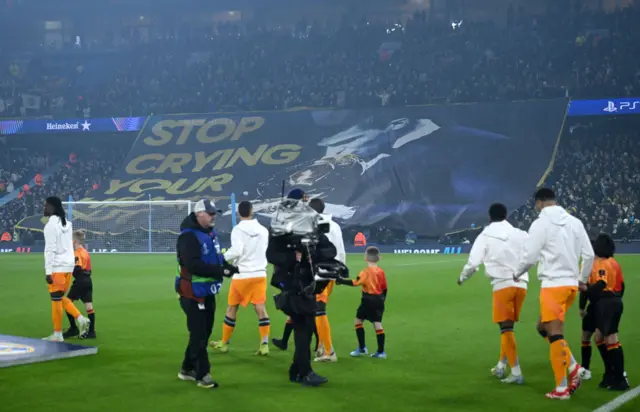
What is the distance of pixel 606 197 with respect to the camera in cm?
4234

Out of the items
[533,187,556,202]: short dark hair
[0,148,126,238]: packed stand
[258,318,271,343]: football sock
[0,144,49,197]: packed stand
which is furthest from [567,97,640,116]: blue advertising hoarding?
[533,187,556,202]: short dark hair

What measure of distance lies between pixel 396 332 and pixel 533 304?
536 centimetres

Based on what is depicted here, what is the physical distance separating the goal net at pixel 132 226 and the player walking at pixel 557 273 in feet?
107

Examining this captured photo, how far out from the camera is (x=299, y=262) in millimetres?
10023

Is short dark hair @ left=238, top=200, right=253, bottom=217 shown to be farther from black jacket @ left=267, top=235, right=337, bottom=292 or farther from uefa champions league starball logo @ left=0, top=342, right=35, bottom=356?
uefa champions league starball logo @ left=0, top=342, right=35, bottom=356

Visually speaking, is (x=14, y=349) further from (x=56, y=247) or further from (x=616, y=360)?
(x=616, y=360)

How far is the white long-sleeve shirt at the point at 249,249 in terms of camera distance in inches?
491

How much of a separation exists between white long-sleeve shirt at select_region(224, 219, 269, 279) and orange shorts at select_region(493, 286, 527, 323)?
356 centimetres

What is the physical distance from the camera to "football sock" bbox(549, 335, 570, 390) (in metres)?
9.16

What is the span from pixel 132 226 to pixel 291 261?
110ft

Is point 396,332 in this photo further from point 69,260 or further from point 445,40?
point 445,40

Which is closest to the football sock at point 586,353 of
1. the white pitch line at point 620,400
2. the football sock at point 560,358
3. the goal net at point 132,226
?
the white pitch line at point 620,400

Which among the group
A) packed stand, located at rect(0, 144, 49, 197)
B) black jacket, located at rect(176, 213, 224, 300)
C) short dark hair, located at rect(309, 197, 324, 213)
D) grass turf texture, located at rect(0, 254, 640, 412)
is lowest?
grass turf texture, located at rect(0, 254, 640, 412)

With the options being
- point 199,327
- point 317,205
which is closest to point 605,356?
point 317,205
